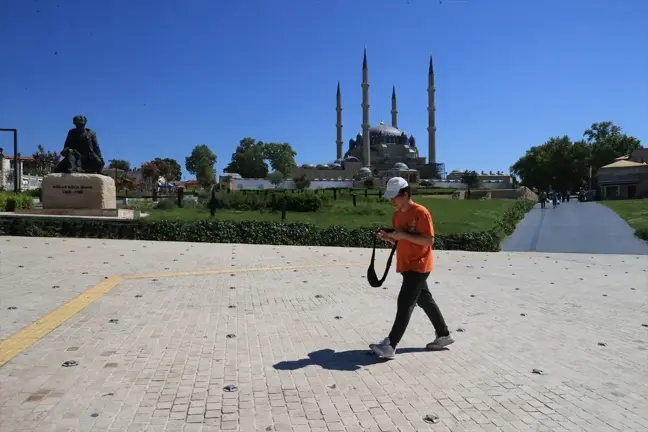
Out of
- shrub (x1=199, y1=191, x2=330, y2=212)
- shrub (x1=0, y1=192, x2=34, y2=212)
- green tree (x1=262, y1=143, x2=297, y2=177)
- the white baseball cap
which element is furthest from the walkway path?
green tree (x1=262, y1=143, x2=297, y2=177)

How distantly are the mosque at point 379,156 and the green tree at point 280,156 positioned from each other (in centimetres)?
239

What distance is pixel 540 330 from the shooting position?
5.83m

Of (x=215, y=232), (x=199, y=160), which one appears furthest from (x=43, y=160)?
(x=215, y=232)

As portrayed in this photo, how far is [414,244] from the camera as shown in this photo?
14.9ft

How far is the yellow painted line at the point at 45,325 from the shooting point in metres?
4.70

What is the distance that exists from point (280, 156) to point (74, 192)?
9404 cm

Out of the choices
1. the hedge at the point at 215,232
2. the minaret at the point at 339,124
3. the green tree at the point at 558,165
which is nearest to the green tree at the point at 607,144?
the green tree at the point at 558,165

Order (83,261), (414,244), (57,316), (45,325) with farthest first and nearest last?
1. (83,261)
2. (57,316)
3. (45,325)
4. (414,244)

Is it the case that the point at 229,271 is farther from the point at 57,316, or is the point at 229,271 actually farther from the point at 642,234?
the point at 642,234

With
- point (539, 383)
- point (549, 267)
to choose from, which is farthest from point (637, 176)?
point (539, 383)

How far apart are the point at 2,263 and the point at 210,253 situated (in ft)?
13.1

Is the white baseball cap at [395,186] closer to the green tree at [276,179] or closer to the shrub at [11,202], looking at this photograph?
the shrub at [11,202]

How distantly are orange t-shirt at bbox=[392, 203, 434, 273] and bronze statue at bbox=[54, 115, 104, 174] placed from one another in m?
16.9

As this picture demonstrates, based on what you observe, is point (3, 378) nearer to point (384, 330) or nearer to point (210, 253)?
point (384, 330)
